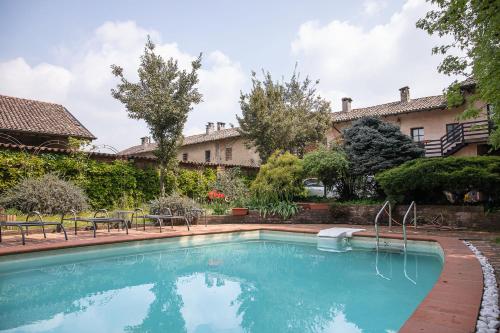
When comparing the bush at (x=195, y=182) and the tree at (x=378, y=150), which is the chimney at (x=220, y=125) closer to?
the bush at (x=195, y=182)

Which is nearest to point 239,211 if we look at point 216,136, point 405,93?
point 405,93

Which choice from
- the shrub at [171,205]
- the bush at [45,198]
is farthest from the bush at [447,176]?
the bush at [45,198]

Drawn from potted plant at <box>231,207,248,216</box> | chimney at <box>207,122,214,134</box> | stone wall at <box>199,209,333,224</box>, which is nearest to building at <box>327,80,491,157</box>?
stone wall at <box>199,209,333,224</box>

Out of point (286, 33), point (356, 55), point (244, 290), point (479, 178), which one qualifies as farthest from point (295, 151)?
point (244, 290)

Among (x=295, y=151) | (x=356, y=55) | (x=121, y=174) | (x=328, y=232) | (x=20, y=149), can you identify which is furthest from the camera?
(x=295, y=151)

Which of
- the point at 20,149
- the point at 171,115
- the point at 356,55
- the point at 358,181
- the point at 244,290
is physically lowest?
the point at 244,290

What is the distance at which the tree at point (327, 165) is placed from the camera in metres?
12.2

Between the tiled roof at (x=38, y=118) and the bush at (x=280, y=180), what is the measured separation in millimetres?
10978

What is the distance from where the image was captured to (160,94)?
12328mm

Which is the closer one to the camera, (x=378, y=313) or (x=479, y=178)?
(x=378, y=313)

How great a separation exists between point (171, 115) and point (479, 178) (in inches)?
391

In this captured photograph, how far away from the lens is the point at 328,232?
29.0ft

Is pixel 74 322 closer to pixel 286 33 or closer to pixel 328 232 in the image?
pixel 328 232

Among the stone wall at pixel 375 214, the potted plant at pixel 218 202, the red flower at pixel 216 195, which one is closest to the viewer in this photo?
the stone wall at pixel 375 214
